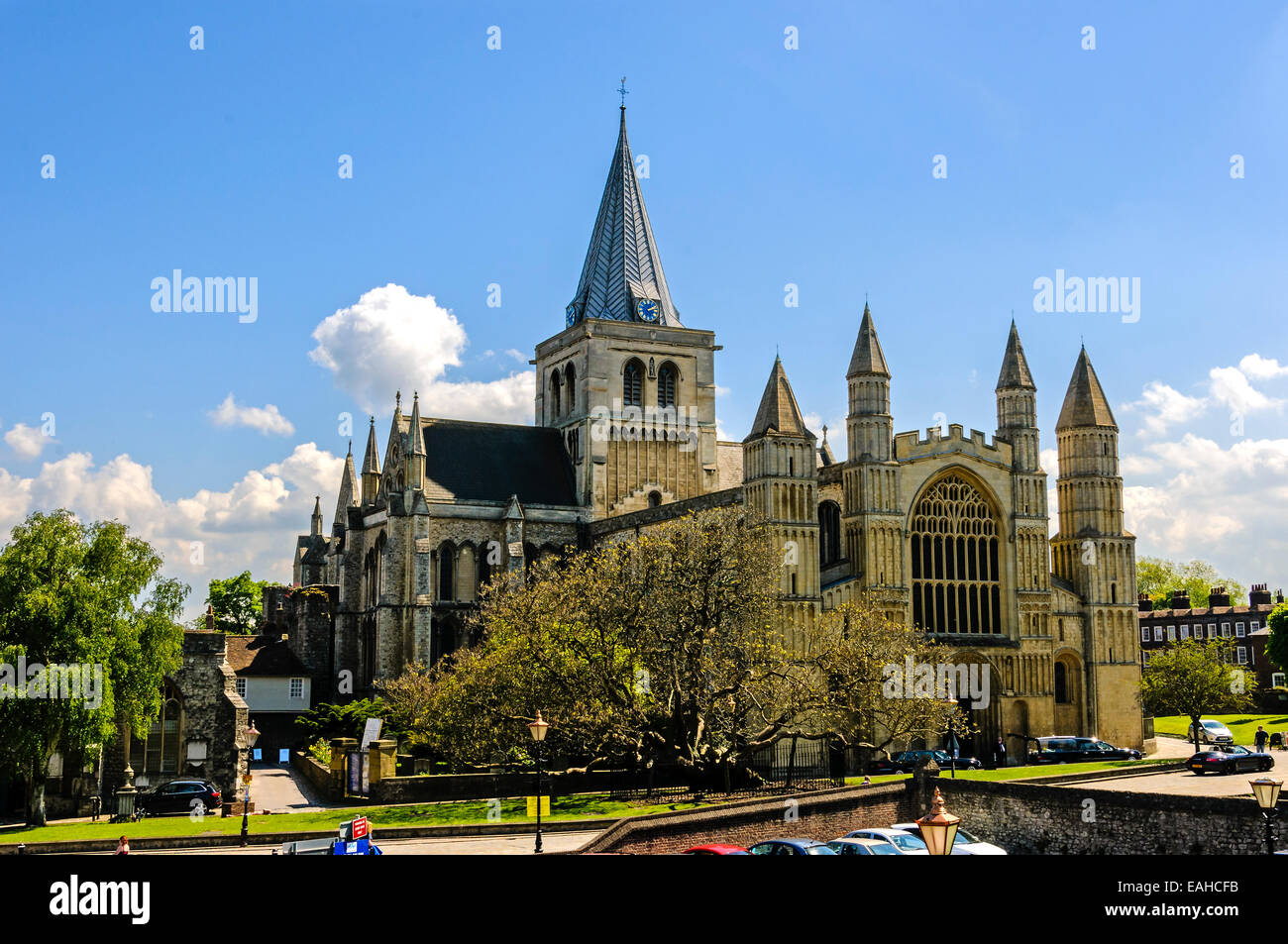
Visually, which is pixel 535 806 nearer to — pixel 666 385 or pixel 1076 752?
pixel 1076 752

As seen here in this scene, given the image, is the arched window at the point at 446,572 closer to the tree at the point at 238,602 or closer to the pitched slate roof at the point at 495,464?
the pitched slate roof at the point at 495,464

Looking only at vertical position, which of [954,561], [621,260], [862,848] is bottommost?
[862,848]

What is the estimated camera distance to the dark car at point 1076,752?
5225cm

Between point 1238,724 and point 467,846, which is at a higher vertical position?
point 467,846

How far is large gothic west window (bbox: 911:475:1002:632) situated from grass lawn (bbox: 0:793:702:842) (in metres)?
22.0

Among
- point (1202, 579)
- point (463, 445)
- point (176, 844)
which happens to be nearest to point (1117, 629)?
point (463, 445)

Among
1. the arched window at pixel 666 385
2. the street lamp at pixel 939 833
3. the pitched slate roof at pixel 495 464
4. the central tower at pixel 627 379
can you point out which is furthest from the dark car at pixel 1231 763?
the arched window at pixel 666 385

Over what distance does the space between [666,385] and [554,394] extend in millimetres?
7086

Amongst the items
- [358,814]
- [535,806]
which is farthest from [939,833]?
[358,814]

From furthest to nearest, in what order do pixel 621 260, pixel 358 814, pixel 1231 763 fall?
pixel 621 260 → pixel 1231 763 → pixel 358 814

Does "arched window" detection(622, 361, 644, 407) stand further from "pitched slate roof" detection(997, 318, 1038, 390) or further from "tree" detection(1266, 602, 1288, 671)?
"tree" detection(1266, 602, 1288, 671)

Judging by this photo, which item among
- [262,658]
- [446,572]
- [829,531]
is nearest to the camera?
[829,531]

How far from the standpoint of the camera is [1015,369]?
60.1 meters
